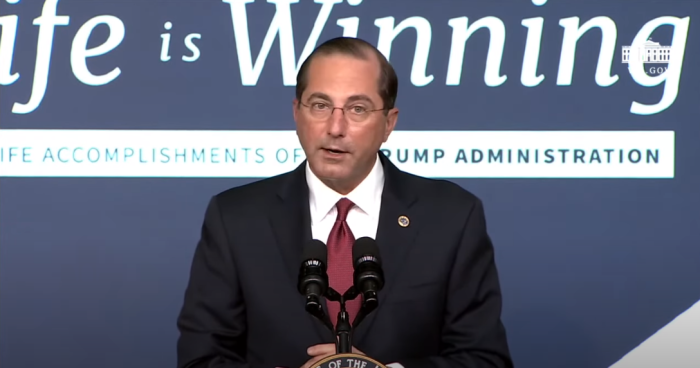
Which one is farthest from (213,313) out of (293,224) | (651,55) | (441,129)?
(651,55)

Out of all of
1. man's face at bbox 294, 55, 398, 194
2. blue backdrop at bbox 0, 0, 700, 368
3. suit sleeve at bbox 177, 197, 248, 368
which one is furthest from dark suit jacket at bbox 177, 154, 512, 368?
blue backdrop at bbox 0, 0, 700, 368

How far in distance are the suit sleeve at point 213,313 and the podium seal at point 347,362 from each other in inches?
18.7

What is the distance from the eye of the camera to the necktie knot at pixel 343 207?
7.39 ft

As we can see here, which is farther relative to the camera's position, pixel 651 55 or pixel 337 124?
pixel 651 55

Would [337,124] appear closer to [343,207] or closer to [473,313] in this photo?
[343,207]

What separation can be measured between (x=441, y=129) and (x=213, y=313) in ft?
5.00

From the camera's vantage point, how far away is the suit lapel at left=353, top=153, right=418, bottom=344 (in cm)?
217

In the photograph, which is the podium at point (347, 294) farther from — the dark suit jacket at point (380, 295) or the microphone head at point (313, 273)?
the dark suit jacket at point (380, 295)

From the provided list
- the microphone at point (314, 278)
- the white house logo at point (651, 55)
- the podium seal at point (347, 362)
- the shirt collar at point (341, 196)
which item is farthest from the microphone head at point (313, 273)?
the white house logo at point (651, 55)

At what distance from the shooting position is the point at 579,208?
344cm

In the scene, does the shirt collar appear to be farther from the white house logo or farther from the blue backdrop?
the white house logo

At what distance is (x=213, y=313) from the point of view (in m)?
2.14

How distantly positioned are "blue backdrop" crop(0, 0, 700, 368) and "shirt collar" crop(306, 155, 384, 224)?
1109 mm

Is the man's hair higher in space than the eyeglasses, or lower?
higher
